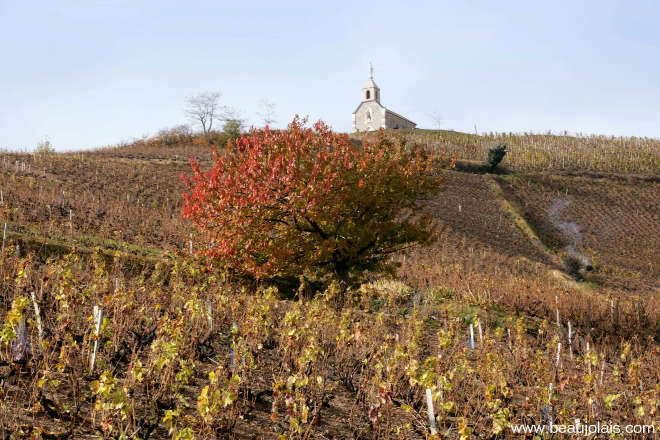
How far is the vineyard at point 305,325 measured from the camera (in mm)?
4684

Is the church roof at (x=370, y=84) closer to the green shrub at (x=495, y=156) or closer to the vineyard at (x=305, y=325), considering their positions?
the green shrub at (x=495, y=156)

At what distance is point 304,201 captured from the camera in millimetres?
10102

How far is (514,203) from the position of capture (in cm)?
3503

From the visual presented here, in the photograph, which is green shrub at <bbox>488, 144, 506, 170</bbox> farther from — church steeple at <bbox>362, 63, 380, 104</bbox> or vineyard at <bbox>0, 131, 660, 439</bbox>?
church steeple at <bbox>362, 63, 380, 104</bbox>

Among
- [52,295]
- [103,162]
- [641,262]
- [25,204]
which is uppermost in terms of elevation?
[103,162]

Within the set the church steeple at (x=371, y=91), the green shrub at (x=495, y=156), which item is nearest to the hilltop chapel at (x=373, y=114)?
the church steeple at (x=371, y=91)

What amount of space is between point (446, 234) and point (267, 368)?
21.7 meters

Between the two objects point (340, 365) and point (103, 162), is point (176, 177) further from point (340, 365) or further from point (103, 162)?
point (340, 365)

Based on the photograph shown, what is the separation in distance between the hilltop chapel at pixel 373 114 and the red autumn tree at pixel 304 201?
5157 centimetres

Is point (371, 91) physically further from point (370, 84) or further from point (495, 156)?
point (495, 156)

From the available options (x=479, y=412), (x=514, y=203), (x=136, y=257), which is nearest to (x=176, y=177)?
(x=136, y=257)

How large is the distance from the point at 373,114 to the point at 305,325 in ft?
197

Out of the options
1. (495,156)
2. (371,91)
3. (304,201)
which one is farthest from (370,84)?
(304,201)

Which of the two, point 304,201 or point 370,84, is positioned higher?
point 370,84
